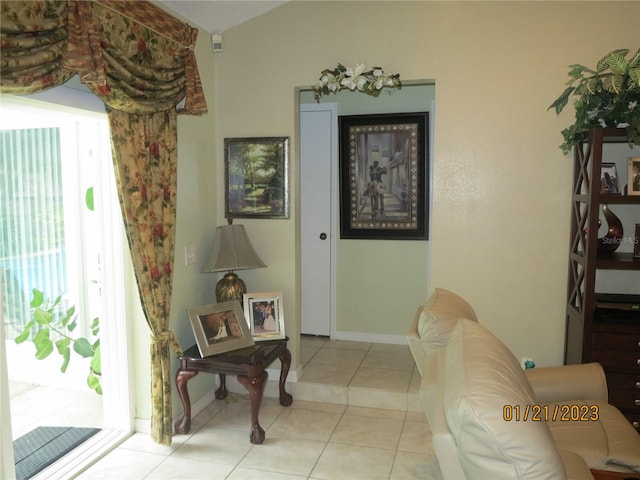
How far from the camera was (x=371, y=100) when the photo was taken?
4.41 meters

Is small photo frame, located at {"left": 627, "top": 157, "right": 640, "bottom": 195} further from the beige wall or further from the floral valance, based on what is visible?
the floral valance

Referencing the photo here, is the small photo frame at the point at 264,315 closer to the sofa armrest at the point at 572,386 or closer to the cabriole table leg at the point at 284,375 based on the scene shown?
the cabriole table leg at the point at 284,375

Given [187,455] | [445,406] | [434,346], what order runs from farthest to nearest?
[187,455] < [434,346] < [445,406]

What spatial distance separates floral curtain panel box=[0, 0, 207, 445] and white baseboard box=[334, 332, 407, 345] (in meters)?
2.06

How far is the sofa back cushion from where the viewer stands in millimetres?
1238

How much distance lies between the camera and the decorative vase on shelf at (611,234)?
298 cm

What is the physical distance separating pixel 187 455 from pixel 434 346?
1.66 m

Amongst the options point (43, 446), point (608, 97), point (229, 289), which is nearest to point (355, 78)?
point (608, 97)

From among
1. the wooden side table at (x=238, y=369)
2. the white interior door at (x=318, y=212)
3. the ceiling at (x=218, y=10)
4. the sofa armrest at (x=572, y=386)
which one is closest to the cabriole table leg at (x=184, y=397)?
the wooden side table at (x=238, y=369)

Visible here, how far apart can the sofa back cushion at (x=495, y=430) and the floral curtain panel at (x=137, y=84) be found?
1927 mm

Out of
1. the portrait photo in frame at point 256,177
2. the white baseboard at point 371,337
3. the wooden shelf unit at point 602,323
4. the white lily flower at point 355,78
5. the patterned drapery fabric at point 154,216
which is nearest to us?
the patterned drapery fabric at point 154,216

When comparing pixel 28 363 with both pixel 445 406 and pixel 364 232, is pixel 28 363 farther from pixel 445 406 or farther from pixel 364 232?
pixel 445 406

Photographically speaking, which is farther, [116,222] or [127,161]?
[116,222]

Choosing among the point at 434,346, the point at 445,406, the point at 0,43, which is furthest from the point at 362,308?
the point at 0,43
